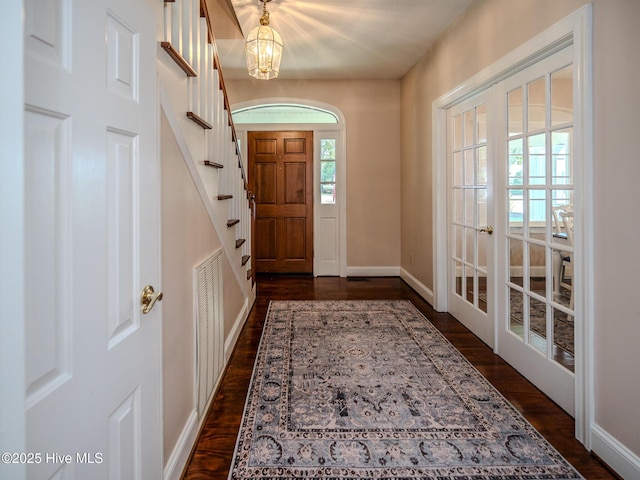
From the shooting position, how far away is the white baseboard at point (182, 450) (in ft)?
5.35

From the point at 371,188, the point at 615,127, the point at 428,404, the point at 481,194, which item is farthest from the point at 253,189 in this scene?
the point at 615,127

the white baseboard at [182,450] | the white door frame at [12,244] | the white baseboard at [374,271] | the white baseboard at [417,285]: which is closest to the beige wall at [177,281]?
the white baseboard at [182,450]

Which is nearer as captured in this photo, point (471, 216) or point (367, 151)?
point (471, 216)

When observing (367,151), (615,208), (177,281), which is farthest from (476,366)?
(367,151)

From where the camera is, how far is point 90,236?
910 millimetres

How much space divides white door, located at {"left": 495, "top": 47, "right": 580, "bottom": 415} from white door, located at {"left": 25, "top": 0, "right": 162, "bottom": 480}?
1.98 metres

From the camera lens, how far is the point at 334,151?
20.0ft

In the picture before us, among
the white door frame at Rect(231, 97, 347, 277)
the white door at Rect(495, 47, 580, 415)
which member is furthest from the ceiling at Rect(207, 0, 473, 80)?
the white door at Rect(495, 47, 580, 415)

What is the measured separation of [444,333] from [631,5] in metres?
2.55

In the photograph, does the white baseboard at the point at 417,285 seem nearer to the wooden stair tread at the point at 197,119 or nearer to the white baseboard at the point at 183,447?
the white baseboard at the point at 183,447

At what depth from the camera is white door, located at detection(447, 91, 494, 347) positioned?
325cm

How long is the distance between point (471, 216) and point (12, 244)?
3.46 m

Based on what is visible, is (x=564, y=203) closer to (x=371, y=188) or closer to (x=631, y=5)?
(x=631, y=5)

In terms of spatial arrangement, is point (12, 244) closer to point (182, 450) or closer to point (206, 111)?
point (182, 450)
